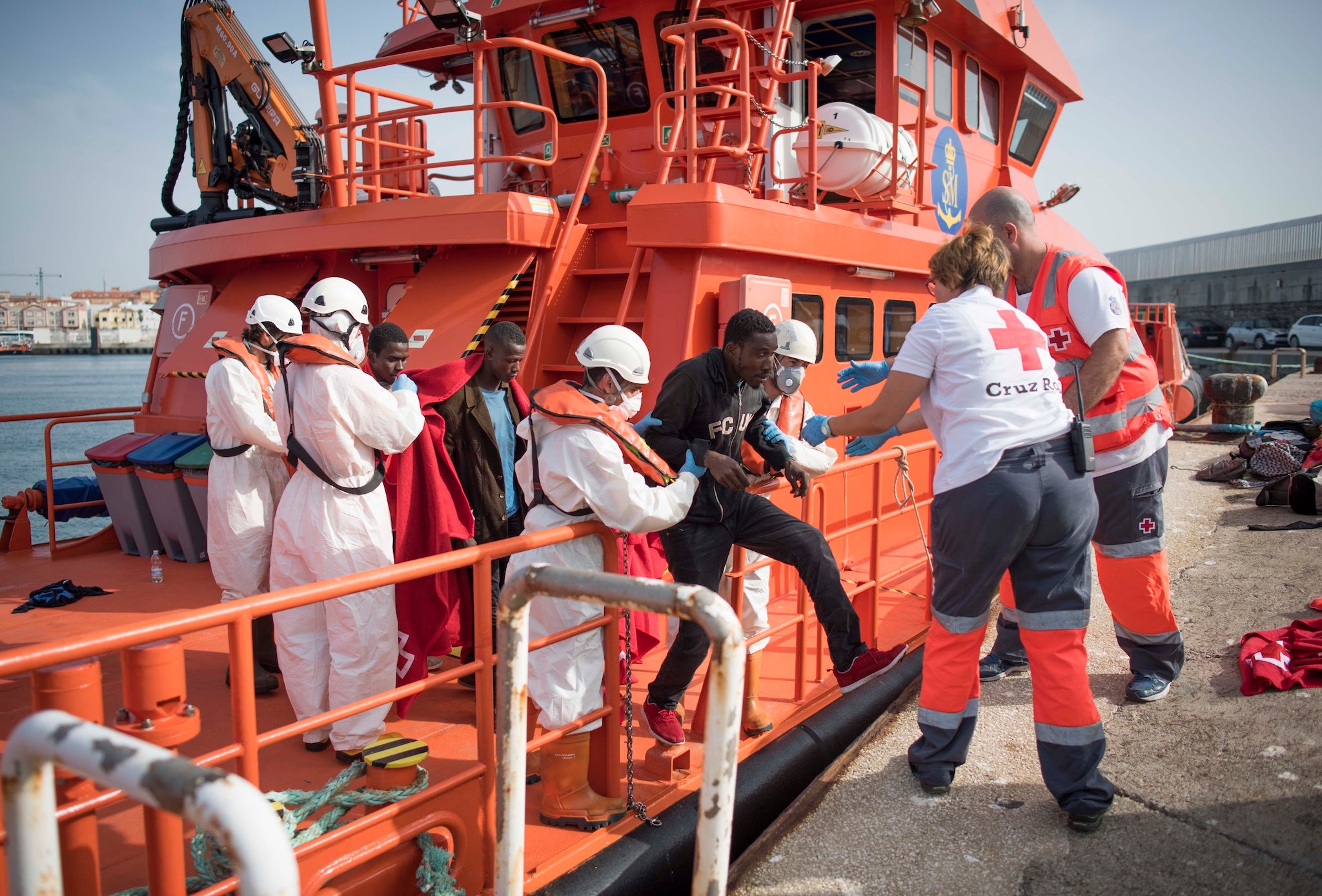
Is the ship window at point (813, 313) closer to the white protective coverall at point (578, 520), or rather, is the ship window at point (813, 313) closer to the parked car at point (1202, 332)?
the white protective coverall at point (578, 520)

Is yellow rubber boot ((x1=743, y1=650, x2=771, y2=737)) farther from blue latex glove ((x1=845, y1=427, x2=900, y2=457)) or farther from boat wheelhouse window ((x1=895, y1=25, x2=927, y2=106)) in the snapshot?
boat wheelhouse window ((x1=895, y1=25, x2=927, y2=106))

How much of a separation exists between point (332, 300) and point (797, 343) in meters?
2.07

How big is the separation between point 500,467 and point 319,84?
10.8 feet

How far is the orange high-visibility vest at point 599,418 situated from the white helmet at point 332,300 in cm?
110

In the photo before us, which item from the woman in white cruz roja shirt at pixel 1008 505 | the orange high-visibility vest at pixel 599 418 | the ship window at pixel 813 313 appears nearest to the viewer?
the woman in white cruz roja shirt at pixel 1008 505

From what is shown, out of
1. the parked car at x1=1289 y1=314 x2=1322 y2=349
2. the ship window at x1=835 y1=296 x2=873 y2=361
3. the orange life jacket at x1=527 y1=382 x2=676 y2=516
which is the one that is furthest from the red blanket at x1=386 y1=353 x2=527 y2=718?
the parked car at x1=1289 y1=314 x2=1322 y2=349

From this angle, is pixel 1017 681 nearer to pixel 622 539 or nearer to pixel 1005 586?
pixel 1005 586

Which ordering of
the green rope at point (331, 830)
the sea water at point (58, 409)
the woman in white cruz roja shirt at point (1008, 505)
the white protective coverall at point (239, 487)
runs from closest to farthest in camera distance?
1. the green rope at point (331, 830)
2. the woman in white cruz roja shirt at point (1008, 505)
3. the white protective coverall at point (239, 487)
4. the sea water at point (58, 409)

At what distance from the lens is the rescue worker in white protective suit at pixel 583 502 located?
111 inches

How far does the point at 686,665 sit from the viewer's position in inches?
128

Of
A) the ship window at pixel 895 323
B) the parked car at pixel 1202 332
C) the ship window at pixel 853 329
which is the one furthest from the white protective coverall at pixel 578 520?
the parked car at pixel 1202 332

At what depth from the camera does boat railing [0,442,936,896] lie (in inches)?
68.1

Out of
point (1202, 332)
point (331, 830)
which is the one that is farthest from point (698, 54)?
point (1202, 332)

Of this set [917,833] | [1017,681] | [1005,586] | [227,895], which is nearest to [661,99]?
[1005,586]
